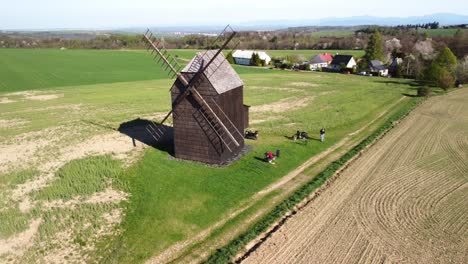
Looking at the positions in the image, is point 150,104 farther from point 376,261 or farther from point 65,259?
point 376,261

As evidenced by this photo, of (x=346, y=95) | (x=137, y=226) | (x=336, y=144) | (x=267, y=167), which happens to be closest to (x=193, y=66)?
(x=267, y=167)

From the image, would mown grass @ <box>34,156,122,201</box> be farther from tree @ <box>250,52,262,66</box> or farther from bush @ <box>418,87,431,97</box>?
tree @ <box>250,52,262,66</box>

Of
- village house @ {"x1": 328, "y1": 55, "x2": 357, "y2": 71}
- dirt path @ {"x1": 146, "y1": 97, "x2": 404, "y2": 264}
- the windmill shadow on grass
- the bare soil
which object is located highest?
village house @ {"x1": 328, "y1": 55, "x2": 357, "y2": 71}

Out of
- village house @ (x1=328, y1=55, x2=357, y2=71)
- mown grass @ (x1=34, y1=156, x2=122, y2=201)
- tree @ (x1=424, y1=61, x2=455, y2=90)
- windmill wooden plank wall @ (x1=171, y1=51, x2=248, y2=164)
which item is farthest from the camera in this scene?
village house @ (x1=328, y1=55, x2=357, y2=71)

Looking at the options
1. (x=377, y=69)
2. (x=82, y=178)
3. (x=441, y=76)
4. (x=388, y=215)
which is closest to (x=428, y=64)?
(x=377, y=69)

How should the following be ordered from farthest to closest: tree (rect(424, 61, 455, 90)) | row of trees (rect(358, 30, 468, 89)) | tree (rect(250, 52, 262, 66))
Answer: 1. tree (rect(250, 52, 262, 66))
2. row of trees (rect(358, 30, 468, 89))
3. tree (rect(424, 61, 455, 90))

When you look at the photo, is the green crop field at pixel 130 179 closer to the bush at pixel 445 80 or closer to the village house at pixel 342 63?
the bush at pixel 445 80

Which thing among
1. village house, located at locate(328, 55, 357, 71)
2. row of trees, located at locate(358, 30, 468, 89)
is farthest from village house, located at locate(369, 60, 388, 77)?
village house, located at locate(328, 55, 357, 71)
